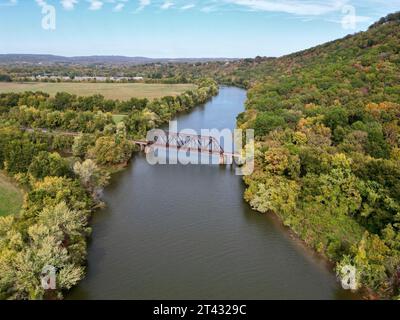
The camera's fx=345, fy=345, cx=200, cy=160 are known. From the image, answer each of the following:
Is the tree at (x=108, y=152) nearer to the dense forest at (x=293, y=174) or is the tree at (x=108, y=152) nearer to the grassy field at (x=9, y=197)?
the dense forest at (x=293, y=174)

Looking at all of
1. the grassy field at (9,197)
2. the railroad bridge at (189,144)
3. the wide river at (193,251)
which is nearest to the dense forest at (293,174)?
the grassy field at (9,197)

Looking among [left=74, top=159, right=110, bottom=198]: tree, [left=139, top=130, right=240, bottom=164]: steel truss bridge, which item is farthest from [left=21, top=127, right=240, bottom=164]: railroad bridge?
[left=74, top=159, right=110, bottom=198]: tree

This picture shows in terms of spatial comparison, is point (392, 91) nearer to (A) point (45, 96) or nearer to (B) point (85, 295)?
(B) point (85, 295)

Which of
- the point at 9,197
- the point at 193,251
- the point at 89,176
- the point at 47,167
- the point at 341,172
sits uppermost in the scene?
the point at 47,167

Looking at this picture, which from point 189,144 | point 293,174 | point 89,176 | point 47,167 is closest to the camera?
point 47,167

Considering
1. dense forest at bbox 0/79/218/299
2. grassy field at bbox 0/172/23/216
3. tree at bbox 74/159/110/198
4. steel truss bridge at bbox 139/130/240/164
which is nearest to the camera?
dense forest at bbox 0/79/218/299

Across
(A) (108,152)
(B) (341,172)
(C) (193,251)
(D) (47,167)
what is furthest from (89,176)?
(B) (341,172)

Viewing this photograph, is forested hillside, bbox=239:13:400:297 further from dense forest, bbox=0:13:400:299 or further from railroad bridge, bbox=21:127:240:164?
railroad bridge, bbox=21:127:240:164

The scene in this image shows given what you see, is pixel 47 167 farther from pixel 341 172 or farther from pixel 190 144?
pixel 341 172
